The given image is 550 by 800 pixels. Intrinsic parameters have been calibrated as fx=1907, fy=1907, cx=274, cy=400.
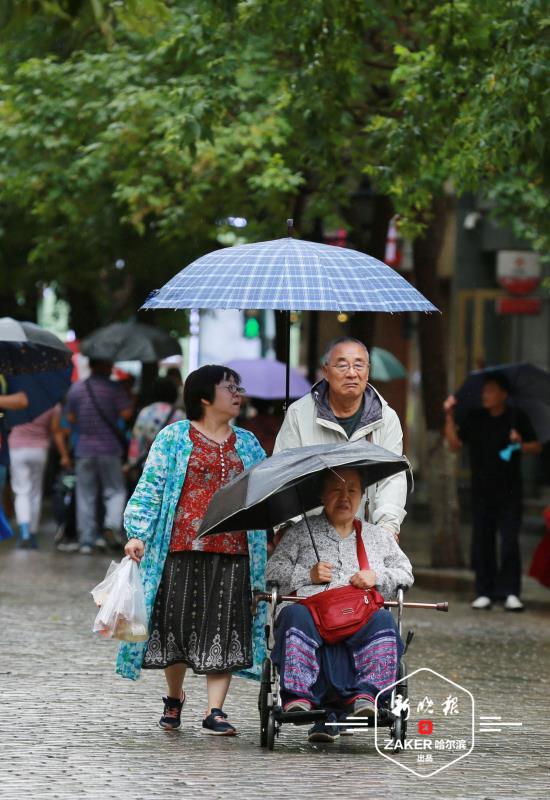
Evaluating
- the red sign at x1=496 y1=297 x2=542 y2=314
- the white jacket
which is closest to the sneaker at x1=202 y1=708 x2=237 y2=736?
the white jacket

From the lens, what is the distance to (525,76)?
1184 cm

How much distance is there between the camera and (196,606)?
8523 mm

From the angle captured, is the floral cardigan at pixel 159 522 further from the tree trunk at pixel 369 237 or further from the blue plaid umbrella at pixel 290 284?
the tree trunk at pixel 369 237

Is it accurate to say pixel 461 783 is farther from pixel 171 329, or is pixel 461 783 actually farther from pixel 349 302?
pixel 171 329

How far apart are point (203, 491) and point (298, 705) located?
3.85ft

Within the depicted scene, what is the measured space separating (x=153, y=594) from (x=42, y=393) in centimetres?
792

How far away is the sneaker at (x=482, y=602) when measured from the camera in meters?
14.9

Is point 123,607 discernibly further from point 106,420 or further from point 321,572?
point 106,420

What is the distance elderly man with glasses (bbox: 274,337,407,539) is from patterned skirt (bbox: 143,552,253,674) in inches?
24.3

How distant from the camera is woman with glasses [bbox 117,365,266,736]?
27.8ft

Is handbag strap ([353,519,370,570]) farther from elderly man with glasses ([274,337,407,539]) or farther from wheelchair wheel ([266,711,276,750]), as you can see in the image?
wheelchair wheel ([266,711,276,750])

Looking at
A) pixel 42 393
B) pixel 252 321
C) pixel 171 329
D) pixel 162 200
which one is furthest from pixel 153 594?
pixel 171 329

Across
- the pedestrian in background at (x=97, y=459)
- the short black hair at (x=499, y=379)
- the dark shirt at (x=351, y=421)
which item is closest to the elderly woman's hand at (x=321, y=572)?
the dark shirt at (x=351, y=421)

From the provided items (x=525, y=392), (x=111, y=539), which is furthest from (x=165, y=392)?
(x=525, y=392)
